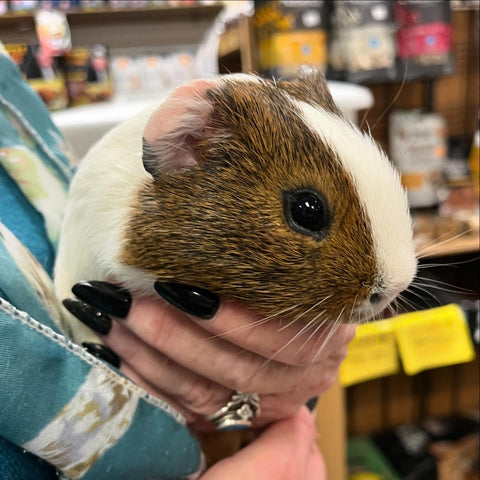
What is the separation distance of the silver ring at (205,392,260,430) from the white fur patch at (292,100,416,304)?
16 cm

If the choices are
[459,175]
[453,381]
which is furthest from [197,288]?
[453,381]

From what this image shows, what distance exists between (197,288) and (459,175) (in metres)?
1.25

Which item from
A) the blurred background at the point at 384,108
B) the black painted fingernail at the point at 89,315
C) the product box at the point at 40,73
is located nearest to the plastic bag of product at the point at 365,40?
the blurred background at the point at 384,108

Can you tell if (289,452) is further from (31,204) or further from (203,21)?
(203,21)

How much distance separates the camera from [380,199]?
0.37 m

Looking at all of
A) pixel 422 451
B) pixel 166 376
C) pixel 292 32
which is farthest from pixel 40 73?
pixel 422 451

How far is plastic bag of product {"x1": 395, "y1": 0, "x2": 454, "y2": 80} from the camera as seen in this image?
49.7 inches

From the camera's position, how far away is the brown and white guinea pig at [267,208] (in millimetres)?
365

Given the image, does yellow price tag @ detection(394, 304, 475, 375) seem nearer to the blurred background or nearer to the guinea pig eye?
the blurred background

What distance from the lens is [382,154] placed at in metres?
0.40

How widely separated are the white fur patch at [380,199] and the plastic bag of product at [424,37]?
0.97 metres

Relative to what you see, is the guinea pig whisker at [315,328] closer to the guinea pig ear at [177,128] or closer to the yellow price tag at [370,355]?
the guinea pig ear at [177,128]

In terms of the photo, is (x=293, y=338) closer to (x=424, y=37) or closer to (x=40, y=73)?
(x=424, y=37)

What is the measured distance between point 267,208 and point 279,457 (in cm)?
23
